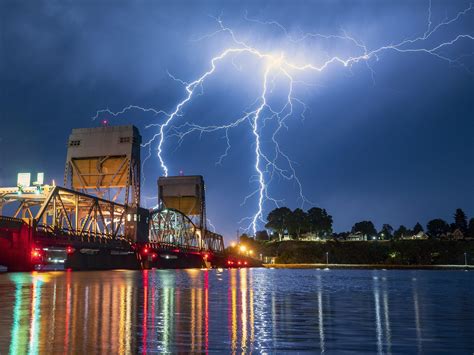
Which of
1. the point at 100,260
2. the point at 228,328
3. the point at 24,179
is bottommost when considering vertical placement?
the point at 228,328

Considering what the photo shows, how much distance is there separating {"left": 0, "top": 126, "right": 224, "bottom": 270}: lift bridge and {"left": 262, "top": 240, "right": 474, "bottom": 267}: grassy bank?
69.5m

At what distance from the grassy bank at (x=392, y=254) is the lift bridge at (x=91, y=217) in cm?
6945

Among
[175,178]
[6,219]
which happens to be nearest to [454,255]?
[175,178]

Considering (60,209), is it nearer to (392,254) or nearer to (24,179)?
(24,179)

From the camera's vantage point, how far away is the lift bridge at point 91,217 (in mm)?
58500

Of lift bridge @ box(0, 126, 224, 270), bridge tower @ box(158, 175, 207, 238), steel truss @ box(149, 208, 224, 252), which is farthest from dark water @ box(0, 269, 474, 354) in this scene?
bridge tower @ box(158, 175, 207, 238)

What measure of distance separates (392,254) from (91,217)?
128715 millimetres

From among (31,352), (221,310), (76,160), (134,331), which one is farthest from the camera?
(76,160)

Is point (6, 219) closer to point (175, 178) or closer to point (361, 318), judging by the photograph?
point (361, 318)

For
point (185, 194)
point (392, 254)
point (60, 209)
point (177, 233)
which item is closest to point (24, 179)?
point (60, 209)

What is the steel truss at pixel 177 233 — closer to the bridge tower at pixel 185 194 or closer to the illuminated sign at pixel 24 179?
the bridge tower at pixel 185 194

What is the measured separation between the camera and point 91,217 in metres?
87.6

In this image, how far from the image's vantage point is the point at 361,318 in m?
13.0

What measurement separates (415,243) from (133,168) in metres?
126
